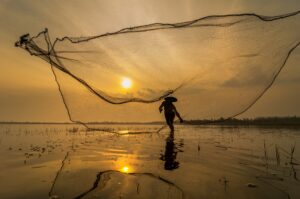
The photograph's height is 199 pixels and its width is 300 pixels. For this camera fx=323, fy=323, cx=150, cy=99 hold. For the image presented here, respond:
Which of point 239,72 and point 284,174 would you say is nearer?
point 284,174

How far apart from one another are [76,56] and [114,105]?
2.66 meters

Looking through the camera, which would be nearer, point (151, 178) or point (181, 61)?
point (151, 178)

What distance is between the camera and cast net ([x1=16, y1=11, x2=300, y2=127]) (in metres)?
9.07

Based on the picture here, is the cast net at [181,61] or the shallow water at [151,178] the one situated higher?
the cast net at [181,61]

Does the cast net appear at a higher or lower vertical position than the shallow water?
higher

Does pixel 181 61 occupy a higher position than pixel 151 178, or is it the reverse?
pixel 181 61

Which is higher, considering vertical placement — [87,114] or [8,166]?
[87,114]

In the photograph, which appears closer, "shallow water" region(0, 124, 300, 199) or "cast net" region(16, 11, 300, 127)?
"shallow water" region(0, 124, 300, 199)

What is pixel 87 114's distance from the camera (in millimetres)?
11805

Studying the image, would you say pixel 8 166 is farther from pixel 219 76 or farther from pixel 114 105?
pixel 219 76

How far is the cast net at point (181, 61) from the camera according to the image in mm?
9070

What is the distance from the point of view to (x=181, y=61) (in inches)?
392

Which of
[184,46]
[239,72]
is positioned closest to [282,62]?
[239,72]

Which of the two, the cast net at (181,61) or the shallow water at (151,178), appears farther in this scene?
the cast net at (181,61)
